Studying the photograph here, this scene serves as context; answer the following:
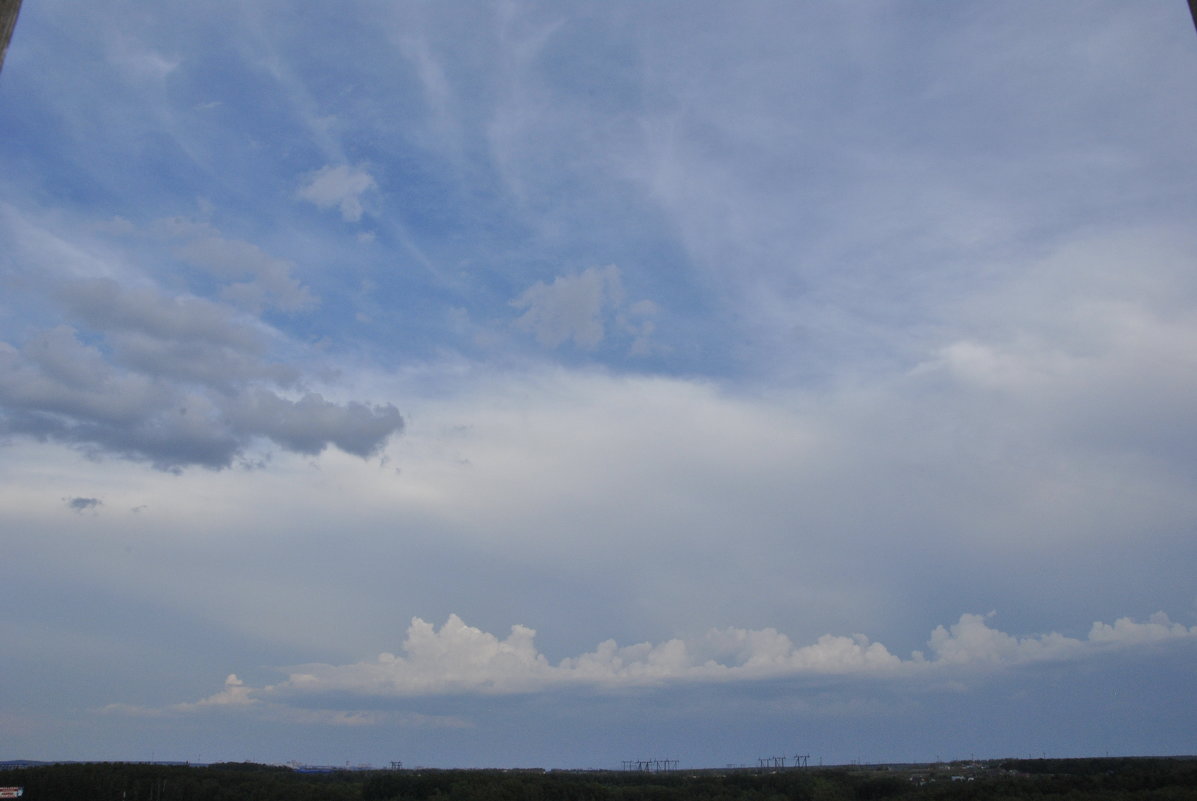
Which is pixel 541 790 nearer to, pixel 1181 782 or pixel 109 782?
pixel 109 782

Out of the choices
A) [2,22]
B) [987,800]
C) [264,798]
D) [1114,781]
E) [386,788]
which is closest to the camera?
[2,22]

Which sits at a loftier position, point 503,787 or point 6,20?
point 6,20

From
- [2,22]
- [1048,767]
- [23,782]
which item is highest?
[2,22]

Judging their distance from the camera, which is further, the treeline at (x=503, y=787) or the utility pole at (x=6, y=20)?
the treeline at (x=503, y=787)

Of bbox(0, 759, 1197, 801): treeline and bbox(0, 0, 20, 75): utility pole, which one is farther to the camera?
bbox(0, 759, 1197, 801): treeline

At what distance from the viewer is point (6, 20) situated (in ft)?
13.3

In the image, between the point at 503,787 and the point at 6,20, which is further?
the point at 503,787

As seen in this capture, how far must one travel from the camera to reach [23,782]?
218ft

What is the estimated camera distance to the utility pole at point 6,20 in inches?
159

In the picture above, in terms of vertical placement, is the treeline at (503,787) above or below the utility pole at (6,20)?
below

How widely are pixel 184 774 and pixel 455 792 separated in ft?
98.4

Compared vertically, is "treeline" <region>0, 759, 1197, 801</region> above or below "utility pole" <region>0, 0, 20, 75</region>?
below

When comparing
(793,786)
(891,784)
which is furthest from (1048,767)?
(793,786)

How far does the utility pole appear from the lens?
404cm
